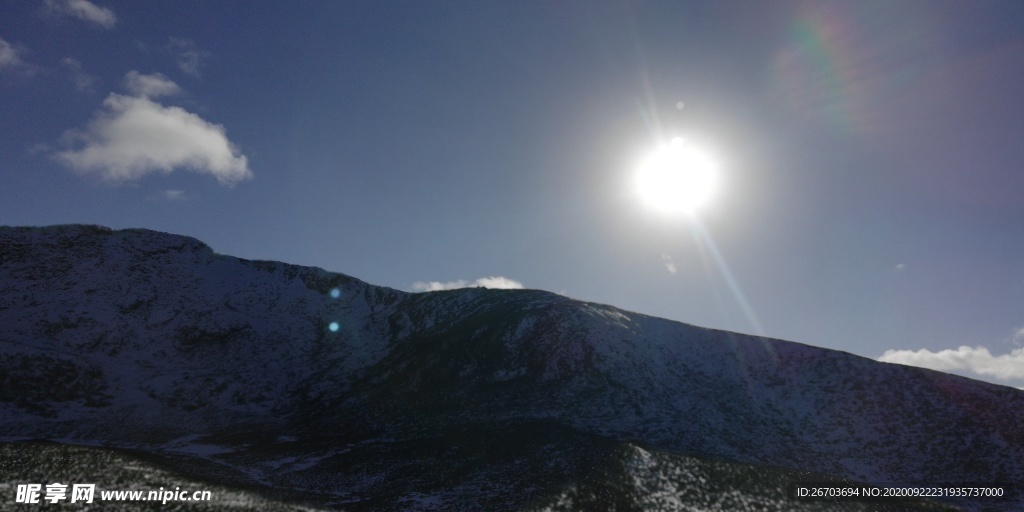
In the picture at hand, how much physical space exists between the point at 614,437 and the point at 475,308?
3642cm

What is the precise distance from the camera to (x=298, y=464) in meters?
37.0

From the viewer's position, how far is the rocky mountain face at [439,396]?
3056 centimetres

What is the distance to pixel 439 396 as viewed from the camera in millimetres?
52312

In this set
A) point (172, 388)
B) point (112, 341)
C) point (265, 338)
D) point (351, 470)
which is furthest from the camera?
point (265, 338)

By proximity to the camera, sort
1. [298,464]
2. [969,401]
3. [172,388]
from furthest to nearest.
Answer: [172,388]
[969,401]
[298,464]

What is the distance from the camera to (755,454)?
1550 inches

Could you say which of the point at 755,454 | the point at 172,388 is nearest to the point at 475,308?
the point at 172,388

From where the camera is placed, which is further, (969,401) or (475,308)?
(475,308)

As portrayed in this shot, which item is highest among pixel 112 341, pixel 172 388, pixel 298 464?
pixel 112 341

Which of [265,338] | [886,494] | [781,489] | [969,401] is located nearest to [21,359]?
[265,338]

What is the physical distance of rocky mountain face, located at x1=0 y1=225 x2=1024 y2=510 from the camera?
30562mm

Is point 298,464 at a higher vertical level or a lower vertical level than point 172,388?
lower

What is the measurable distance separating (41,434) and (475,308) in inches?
1770

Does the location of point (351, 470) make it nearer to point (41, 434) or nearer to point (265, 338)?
point (41, 434)
